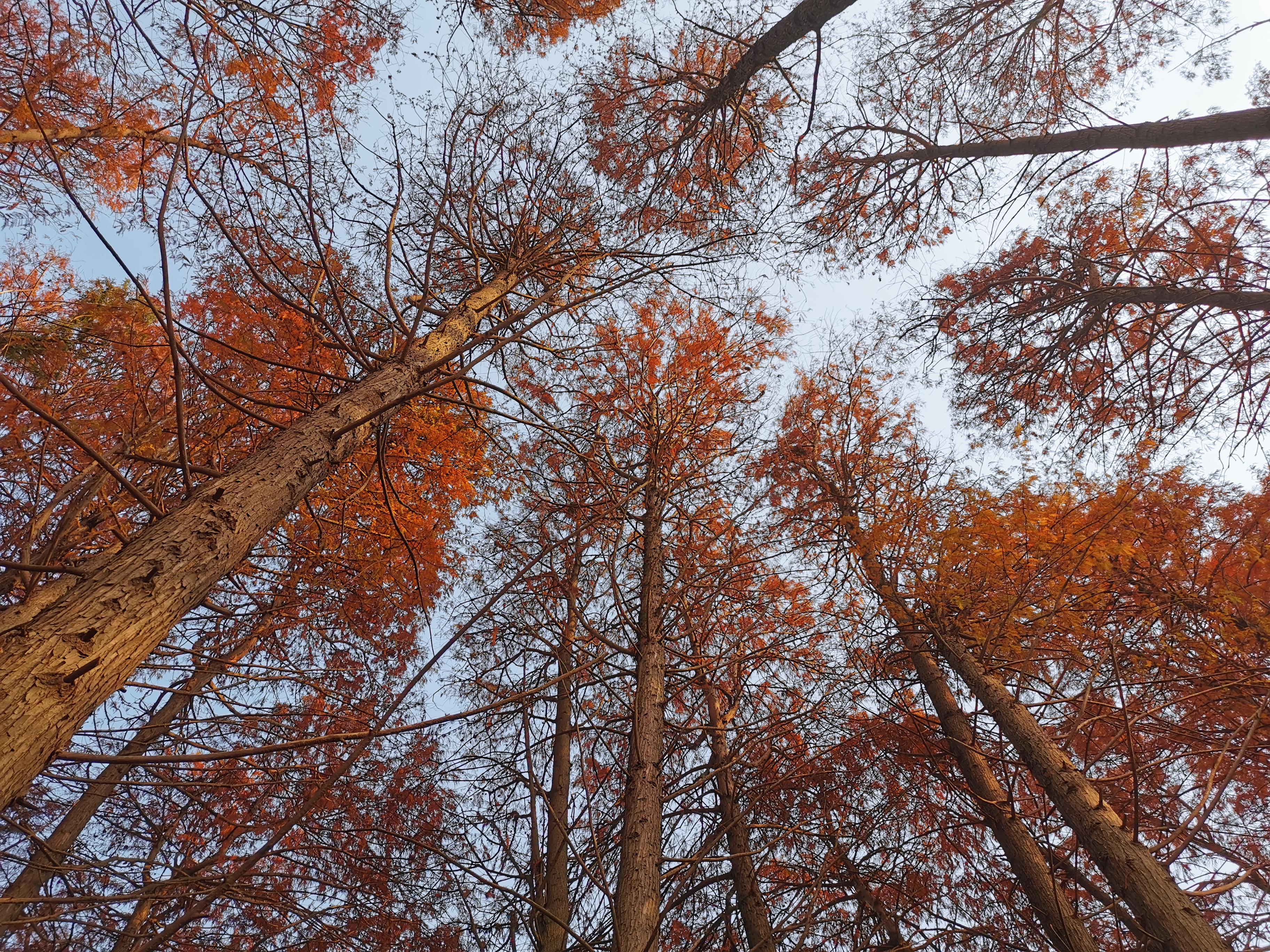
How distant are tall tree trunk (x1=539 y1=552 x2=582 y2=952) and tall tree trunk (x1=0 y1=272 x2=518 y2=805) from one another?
5.01 ft

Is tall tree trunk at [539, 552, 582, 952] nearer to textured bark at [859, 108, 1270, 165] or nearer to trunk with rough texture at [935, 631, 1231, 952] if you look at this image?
trunk with rough texture at [935, 631, 1231, 952]

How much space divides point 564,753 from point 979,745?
4169 mm

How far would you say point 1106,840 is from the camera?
12.1ft

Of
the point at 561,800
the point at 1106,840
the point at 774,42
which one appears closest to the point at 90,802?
the point at 561,800

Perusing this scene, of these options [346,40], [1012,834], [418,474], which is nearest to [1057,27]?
[346,40]

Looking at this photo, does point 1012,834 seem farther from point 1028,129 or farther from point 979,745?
point 1028,129

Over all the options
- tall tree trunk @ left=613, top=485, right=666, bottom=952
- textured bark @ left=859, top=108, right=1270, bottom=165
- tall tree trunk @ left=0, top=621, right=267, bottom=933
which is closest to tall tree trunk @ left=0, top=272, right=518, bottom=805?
tall tree trunk @ left=613, top=485, right=666, bottom=952

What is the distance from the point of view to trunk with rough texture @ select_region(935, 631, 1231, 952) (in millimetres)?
3207

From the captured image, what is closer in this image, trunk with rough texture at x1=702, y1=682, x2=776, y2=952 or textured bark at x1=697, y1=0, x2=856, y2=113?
textured bark at x1=697, y1=0, x2=856, y2=113

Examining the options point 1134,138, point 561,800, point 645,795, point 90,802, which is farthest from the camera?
point 561,800

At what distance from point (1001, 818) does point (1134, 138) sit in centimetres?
533

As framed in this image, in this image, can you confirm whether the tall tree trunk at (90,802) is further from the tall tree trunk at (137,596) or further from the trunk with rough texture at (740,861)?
the trunk with rough texture at (740,861)

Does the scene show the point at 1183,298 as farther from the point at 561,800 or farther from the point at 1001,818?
the point at 561,800

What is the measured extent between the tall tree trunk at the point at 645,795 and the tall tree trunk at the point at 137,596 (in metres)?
2.12
